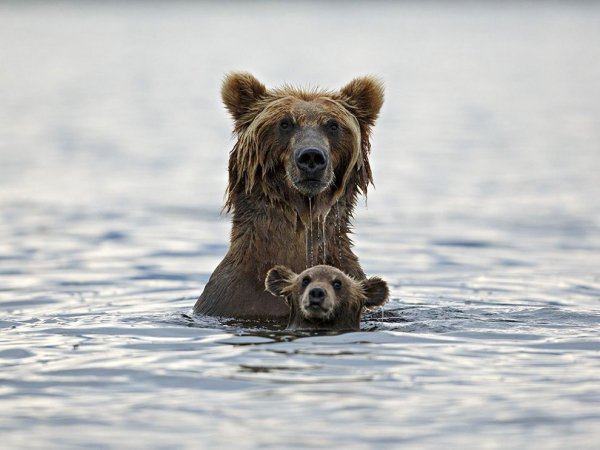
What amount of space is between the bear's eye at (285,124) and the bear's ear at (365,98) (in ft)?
2.62

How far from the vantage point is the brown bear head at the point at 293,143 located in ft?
38.2

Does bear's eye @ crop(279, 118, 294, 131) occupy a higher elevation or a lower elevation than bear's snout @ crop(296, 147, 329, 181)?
higher

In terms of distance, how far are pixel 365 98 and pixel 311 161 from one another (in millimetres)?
1260

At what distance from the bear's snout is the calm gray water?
53.4 inches

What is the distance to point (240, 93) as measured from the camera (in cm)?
1239

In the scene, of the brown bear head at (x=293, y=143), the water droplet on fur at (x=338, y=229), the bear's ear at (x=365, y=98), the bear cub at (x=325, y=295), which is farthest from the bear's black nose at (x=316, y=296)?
the bear's ear at (x=365, y=98)

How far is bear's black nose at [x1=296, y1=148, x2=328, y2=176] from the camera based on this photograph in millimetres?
11461

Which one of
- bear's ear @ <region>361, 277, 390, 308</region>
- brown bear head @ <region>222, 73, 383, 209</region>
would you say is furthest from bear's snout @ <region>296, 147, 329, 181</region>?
bear's ear @ <region>361, 277, 390, 308</region>

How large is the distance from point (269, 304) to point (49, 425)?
346 centimetres

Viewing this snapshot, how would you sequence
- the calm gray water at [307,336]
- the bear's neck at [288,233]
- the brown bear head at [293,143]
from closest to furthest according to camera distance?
1. the calm gray water at [307,336]
2. the brown bear head at [293,143]
3. the bear's neck at [288,233]

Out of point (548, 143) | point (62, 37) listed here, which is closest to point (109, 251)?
point (548, 143)

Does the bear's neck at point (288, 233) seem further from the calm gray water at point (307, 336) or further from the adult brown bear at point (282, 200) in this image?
the calm gray water at point (307, 336)

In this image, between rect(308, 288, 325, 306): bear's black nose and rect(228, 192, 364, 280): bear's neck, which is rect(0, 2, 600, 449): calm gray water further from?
rect(228, 192, 364, 280): bear's neck

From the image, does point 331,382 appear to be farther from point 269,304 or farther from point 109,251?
point 109,251
